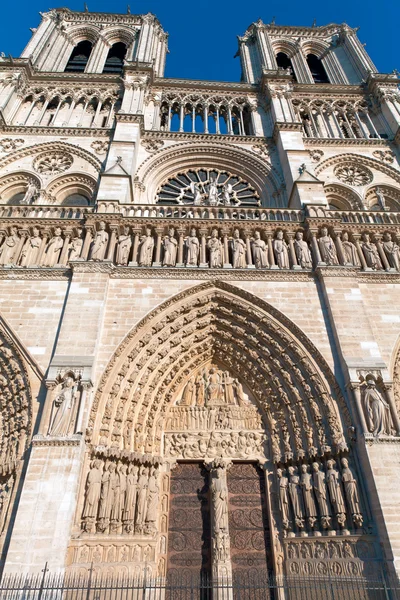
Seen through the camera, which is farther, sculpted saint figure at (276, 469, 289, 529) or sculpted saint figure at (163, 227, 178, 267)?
sculpted saint figure at (163, 227, 178, 267)

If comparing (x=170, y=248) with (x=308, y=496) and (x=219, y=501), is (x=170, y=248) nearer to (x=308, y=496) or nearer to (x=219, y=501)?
(x=219, y=501)

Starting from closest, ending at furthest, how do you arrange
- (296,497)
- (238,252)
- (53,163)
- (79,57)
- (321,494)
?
(321,494) → (296,497) → (238,252) → (53,163) → (79,57)

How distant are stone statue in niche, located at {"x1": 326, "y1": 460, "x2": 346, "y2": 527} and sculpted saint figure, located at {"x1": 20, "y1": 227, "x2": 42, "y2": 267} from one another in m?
6.84

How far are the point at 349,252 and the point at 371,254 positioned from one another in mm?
522

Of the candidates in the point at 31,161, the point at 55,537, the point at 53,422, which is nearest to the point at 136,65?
the point at 31,161

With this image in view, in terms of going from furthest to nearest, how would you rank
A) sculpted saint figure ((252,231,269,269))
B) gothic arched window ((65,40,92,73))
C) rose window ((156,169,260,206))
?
gothic arched window ((65,40,92,73)) → rose window ((156,169,260,206)) → sculpted saint figure ((252,231,269,269))

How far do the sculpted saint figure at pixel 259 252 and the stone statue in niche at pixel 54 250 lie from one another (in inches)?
166

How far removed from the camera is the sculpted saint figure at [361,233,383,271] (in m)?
9.22

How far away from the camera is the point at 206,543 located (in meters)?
6.94

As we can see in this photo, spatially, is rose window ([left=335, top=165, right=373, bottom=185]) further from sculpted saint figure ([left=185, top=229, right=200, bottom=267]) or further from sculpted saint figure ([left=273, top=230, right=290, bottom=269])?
sculpted saint figure ([left=185, top=229, right=200, bottom=267])

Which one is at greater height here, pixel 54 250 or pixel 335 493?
pixel 54 250

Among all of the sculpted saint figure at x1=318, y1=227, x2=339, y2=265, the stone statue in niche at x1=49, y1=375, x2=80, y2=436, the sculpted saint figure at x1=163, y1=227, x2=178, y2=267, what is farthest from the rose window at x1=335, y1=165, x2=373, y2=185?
the stone statue in niche at x1=49, y1=375, x2=80, y2=436

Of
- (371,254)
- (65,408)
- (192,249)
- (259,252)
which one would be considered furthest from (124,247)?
(371,254)

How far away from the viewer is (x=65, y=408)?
659cm
